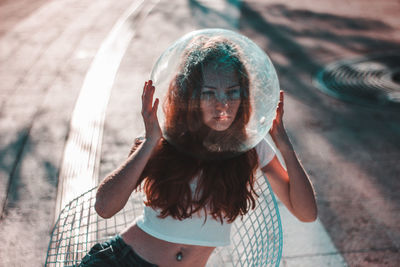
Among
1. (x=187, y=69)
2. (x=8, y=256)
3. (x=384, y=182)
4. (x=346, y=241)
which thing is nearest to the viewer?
(x=187, y=69)

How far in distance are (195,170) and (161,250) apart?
0.42 meters

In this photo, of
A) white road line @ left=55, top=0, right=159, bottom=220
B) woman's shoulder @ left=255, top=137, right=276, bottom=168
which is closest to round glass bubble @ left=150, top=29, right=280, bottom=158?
woman's shoulder @ left=255, top=137, right=276, bottom=168

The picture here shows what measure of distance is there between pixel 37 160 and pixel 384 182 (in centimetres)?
318

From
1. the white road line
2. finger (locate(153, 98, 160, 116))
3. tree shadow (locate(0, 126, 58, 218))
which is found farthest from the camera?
the white road line

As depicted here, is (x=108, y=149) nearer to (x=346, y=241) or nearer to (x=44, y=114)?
(x=44, y=114)

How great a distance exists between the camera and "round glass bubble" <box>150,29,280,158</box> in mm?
1747

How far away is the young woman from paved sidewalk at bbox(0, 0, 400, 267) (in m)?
1.27

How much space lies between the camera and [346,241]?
3381 mm

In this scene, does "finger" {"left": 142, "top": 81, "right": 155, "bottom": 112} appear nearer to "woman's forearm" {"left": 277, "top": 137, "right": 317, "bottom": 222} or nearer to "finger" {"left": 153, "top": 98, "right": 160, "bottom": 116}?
"finger" {"left": 153, "top": 98, "right": 160, "bottom": 116}

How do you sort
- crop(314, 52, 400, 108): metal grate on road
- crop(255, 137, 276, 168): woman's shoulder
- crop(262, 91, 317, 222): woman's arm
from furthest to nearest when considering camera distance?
crop(314, 52, 400, 108): metal grate on road
crop(255, 137, 276, 168): woman's shoulder
crop(262, 91, 317, 222): woman's arm

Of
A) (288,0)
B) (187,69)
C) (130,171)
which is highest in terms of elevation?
(187,69)

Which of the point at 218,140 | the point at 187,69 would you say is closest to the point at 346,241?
the point at 218,140

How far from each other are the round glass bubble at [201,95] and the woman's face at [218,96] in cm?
1

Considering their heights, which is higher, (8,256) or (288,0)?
(8,256)
